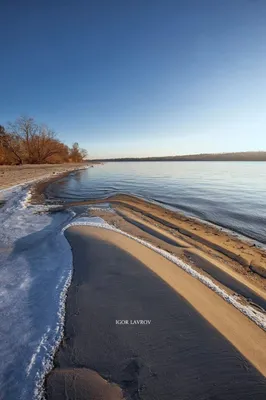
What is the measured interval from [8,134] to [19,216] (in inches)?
2229

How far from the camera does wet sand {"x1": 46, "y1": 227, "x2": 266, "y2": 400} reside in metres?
2.09

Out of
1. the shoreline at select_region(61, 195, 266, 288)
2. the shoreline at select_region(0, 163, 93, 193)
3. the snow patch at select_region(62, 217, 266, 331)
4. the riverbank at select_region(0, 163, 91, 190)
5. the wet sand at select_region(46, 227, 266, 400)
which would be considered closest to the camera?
the wet sand at select_region(46, 227, 266, 400)

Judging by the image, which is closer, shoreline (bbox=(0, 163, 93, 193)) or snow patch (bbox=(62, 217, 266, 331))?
snow patch (bbox=(62, 217, 266, 331))

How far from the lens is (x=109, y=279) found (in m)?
4.06

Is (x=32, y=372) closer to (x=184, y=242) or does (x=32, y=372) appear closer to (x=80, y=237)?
(x=80, y=237)

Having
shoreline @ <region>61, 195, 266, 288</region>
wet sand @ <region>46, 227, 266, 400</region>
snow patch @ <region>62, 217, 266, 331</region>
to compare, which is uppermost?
wet sand @ <region>46, 227, 266, 400</region>

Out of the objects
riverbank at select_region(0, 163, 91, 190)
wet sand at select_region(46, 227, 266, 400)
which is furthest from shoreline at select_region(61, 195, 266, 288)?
riverbank at select_region(0, 163, 91, 190)

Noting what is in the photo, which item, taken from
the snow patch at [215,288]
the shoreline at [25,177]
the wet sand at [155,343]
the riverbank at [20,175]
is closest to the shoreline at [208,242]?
the snow patch at [215,288]

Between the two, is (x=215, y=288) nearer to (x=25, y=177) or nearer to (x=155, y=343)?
(x=155, y=343)

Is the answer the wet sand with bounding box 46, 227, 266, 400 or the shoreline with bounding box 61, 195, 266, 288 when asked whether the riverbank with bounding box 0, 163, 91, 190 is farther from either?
the wet sand with bounding box 46, 227, 266, 400

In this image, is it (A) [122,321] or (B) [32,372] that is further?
(A) [122,321]

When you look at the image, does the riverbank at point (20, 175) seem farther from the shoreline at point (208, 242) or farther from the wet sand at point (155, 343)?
Result: the wet sand at point (155, 343)

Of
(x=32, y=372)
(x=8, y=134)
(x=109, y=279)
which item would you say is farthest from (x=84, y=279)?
(x=8, y=134)

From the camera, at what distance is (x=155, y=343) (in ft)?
8.58
